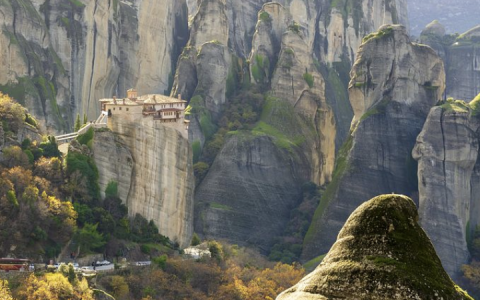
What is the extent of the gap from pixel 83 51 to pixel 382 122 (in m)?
28.1

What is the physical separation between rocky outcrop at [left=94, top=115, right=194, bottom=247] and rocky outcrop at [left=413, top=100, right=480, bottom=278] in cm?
2413

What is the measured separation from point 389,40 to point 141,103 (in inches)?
1414

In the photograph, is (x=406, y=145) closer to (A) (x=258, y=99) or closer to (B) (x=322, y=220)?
(B) (x=322, y=220)

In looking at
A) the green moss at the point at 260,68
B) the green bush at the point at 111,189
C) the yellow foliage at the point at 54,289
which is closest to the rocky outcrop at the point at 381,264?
the yellow foliage at the point at 54,289

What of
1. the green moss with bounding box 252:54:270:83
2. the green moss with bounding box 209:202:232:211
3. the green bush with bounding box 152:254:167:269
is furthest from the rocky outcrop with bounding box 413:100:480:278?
the green bush with bounding box 152:254:167:269

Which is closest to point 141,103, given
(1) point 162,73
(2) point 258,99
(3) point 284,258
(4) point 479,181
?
(3) point 284,258

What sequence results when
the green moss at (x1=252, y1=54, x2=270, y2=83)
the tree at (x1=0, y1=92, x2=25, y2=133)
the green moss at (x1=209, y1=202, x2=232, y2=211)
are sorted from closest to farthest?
the tree at (x1=0, y1=92, x2=25, y2=133)
the green moss at (x1=209, y1=202, x2=232, y2=211)
the green moss at (x1=252, y1=54, x2=270, y2=83)

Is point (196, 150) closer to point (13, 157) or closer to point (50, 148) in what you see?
point (50, 148)

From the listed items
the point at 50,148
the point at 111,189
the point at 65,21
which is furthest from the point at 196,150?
the point at 50,148

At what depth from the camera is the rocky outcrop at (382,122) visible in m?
94.3

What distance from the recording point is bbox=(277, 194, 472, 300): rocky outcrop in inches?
547

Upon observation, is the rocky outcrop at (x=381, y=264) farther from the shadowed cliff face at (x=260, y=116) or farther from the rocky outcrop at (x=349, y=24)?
the rocky outcrop at (x=349, y=24)

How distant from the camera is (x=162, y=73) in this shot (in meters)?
121

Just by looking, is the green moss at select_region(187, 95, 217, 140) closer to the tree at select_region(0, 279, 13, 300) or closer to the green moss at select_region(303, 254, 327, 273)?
the green moss at select_region(303, 254, 327, 273)
